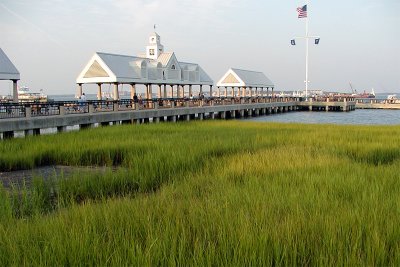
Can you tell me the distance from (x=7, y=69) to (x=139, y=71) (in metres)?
15.6

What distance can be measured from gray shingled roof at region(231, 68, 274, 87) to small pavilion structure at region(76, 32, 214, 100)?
519 inches

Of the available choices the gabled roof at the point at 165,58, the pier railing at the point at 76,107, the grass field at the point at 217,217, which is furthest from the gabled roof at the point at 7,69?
the gabled roof at the point at 165,58

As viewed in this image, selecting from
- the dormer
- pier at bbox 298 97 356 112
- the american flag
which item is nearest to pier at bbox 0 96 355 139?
the dormer

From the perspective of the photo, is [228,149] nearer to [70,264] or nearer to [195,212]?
[195,212]

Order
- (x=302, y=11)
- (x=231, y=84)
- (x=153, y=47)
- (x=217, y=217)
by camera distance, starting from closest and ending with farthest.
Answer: (x=217, y=217) → (x=153, y=47) → (x=302, y=11) → (x=231, y=84)

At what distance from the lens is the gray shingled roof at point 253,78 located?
63.9 metres

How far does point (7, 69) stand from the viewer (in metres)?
24.9

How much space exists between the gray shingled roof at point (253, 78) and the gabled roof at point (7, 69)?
42.3 meters

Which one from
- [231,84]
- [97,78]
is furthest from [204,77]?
[97,78]

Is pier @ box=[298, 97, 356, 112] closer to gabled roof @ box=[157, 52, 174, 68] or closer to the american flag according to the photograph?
the american flag

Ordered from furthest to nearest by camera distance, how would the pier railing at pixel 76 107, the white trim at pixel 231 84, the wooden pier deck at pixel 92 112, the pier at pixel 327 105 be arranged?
the pier at pixel 327 105 < the white trim at pixel 231 84 < the pier railing at pixel 76 107 < the wooden pier deck at pixel 92 112

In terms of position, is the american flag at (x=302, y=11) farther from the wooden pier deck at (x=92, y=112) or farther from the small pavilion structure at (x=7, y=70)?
the small pavilion structure at (x=7, y=70)

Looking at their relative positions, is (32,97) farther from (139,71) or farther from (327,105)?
(327,105)

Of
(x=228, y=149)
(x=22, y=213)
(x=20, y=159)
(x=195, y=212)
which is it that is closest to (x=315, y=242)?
(x=195, y=212)
